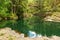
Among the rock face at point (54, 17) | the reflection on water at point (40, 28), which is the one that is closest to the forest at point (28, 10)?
the rock face at point (54, 17)

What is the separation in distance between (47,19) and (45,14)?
5.41 m

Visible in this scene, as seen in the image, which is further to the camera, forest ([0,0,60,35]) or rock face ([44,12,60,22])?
rock face ([44,12,60,22])

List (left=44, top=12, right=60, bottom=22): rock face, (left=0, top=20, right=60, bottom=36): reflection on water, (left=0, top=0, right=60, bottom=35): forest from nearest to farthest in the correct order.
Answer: (left=0, top=20, right=60, bottom=36): reflection on water < (left=0, top=0, right=60, bottom=35): forest < (left=44, top=12, right=60, bottom=22): rock face

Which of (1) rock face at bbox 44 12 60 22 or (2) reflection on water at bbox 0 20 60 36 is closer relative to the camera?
(2) reflection on water at bbox 0 20 60 36

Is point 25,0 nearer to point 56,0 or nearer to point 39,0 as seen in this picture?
point 39,0

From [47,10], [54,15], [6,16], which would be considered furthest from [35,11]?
[6,16]

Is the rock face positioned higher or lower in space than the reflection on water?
lower

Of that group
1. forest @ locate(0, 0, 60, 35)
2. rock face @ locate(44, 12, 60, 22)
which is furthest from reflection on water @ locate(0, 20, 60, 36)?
rock face @ locate(44, 12, 60, 22)

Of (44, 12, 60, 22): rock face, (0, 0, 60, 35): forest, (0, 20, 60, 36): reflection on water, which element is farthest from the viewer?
(44, 12, 60, 22): rock face

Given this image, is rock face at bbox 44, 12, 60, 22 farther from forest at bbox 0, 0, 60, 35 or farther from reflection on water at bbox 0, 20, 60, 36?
reflection on water at bbox 0, 20, 60, 36

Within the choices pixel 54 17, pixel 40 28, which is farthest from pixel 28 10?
pixel 40 28

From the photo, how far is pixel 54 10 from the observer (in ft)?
200

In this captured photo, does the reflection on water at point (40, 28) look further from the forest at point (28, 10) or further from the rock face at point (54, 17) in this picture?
the rock face at point (54, 17)

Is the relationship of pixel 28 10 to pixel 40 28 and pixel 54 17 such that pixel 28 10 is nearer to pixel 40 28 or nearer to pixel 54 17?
pixel 54 17
